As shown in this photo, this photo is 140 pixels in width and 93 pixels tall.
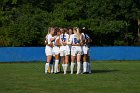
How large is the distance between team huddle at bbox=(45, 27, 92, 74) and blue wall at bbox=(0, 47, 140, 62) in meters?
22.6

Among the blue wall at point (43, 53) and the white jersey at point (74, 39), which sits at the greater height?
the white jersey at point (74, 39)

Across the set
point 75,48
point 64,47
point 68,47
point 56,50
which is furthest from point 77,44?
point 56,50

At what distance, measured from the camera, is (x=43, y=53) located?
4769 centimetres

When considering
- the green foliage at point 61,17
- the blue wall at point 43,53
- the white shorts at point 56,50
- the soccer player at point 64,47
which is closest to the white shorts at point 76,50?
the soccer player at point 64,47

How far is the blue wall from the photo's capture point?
153 ft

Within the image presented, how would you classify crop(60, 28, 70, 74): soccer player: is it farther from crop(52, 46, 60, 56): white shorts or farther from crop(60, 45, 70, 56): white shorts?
crop(52, 46, 60, 56): white shorts

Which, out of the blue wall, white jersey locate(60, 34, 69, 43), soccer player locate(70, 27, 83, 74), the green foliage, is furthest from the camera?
the green foliage

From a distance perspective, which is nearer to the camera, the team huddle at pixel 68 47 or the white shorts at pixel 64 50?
the team huddle at pixel 68 47

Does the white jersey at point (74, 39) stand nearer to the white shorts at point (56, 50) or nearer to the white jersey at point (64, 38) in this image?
the white jersey at point (64, 38)

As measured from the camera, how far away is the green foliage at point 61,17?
5653 cm

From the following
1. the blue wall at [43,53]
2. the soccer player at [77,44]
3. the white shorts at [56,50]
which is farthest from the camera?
the blue wall at [43,53]

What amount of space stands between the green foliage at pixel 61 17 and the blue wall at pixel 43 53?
8.21 m

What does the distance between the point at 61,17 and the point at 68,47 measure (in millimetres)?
33810

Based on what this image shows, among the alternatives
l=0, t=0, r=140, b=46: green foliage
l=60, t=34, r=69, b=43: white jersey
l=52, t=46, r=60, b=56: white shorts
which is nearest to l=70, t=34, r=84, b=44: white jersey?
l=60, t=34, r=69, b=43: white jersey
